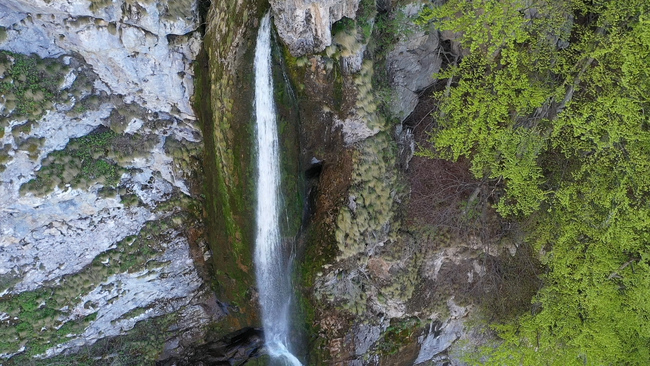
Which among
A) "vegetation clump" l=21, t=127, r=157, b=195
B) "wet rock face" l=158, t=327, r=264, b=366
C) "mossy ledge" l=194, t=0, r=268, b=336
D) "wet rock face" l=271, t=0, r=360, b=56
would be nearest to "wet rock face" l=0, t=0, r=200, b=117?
"mossy ledge" l=194, t=0, r=268, b=336

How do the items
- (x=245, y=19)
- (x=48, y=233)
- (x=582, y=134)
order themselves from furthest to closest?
1. (x=48, y=233)
2. (x=582, y=134)
3. (x=245, y=19)

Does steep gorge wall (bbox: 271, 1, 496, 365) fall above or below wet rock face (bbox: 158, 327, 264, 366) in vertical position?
above

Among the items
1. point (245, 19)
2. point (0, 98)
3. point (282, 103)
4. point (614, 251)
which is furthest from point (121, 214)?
point (614, 251)

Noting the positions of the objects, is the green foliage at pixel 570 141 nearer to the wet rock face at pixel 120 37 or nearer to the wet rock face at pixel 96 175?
the wet rock face at pixel 120 37

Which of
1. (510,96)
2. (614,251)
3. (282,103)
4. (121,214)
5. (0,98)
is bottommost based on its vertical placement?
(614,251)

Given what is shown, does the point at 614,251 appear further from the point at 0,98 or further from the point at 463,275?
the point at 0,98

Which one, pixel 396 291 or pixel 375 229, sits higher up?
pixel 375 229

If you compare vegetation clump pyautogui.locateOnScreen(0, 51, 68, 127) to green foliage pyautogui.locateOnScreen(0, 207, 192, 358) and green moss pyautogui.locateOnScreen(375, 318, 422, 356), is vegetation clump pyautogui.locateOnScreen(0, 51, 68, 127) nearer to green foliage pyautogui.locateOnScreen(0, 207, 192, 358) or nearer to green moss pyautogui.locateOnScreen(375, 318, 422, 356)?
green foliage pyautogui.locateOnScreen(0, 207, 192, 358)
